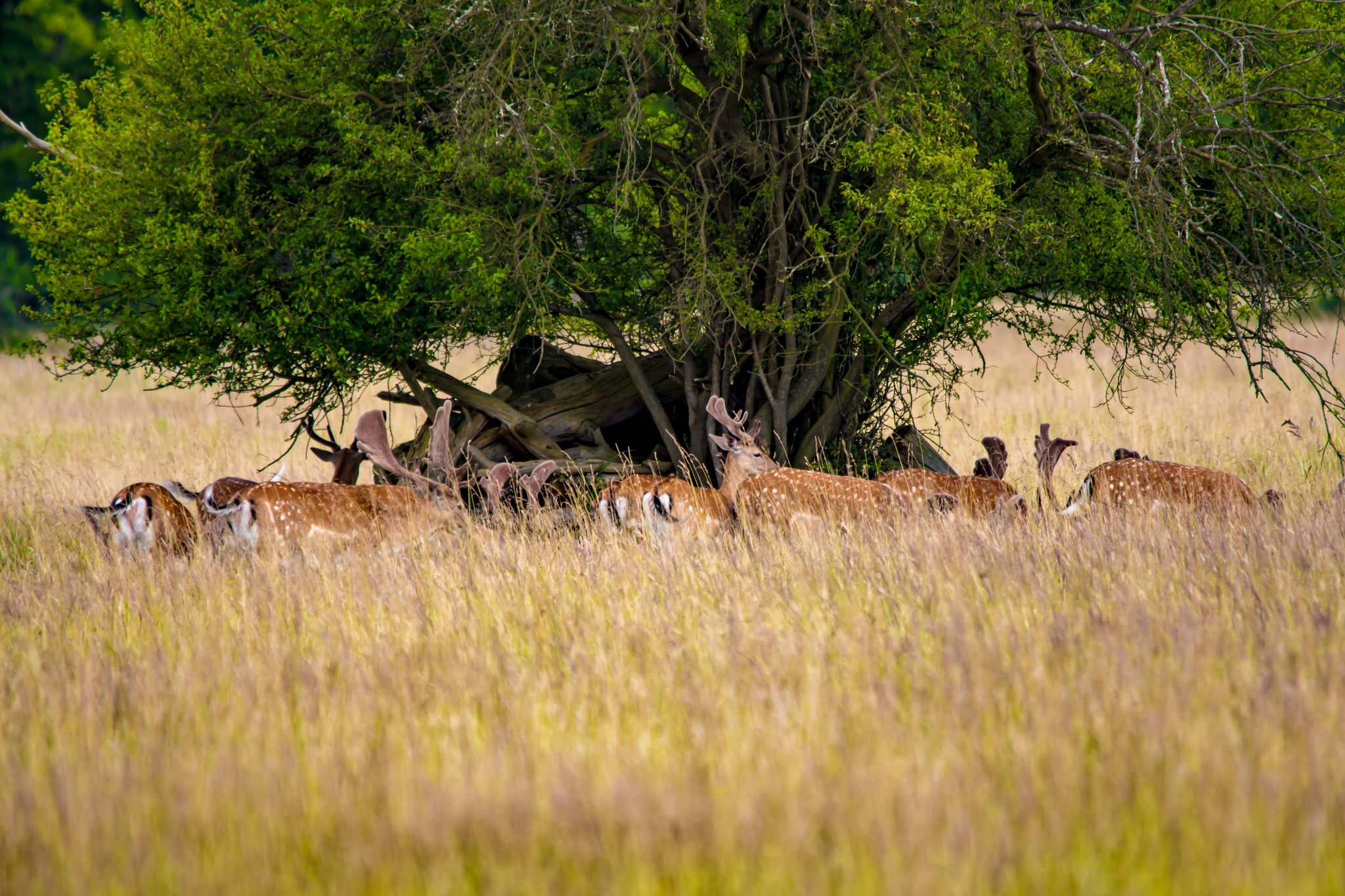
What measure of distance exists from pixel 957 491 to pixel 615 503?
6.96ft

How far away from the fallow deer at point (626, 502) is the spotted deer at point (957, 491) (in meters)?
1.54

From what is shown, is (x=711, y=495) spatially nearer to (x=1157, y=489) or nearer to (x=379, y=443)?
(x=379, y=443)

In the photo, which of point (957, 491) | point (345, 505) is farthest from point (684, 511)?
point (345, 505)

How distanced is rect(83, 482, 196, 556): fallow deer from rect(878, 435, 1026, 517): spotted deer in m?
4.22

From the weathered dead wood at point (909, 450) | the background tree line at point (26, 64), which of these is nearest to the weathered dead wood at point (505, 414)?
the weathered dead wood at point (909, 450)

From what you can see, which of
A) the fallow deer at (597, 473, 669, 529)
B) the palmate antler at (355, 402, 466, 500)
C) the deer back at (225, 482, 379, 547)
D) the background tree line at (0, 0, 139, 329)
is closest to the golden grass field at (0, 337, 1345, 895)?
the deer back at (225, 482, 379, 547)

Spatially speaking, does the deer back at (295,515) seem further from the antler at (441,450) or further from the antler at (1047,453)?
the antler at (1047,453)

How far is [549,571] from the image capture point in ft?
17.5

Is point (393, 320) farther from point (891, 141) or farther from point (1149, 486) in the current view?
point (1149, 486)

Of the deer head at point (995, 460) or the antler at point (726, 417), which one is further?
the deer head at point (995, 460)

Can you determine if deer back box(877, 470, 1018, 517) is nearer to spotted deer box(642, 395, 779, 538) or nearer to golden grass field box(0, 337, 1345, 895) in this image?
golden grass field box(0, 337, 1345, 895)

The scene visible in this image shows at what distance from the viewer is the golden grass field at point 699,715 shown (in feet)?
8.87

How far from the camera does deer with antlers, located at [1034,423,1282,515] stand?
6.41 meters

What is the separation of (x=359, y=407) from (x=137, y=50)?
9.40m
